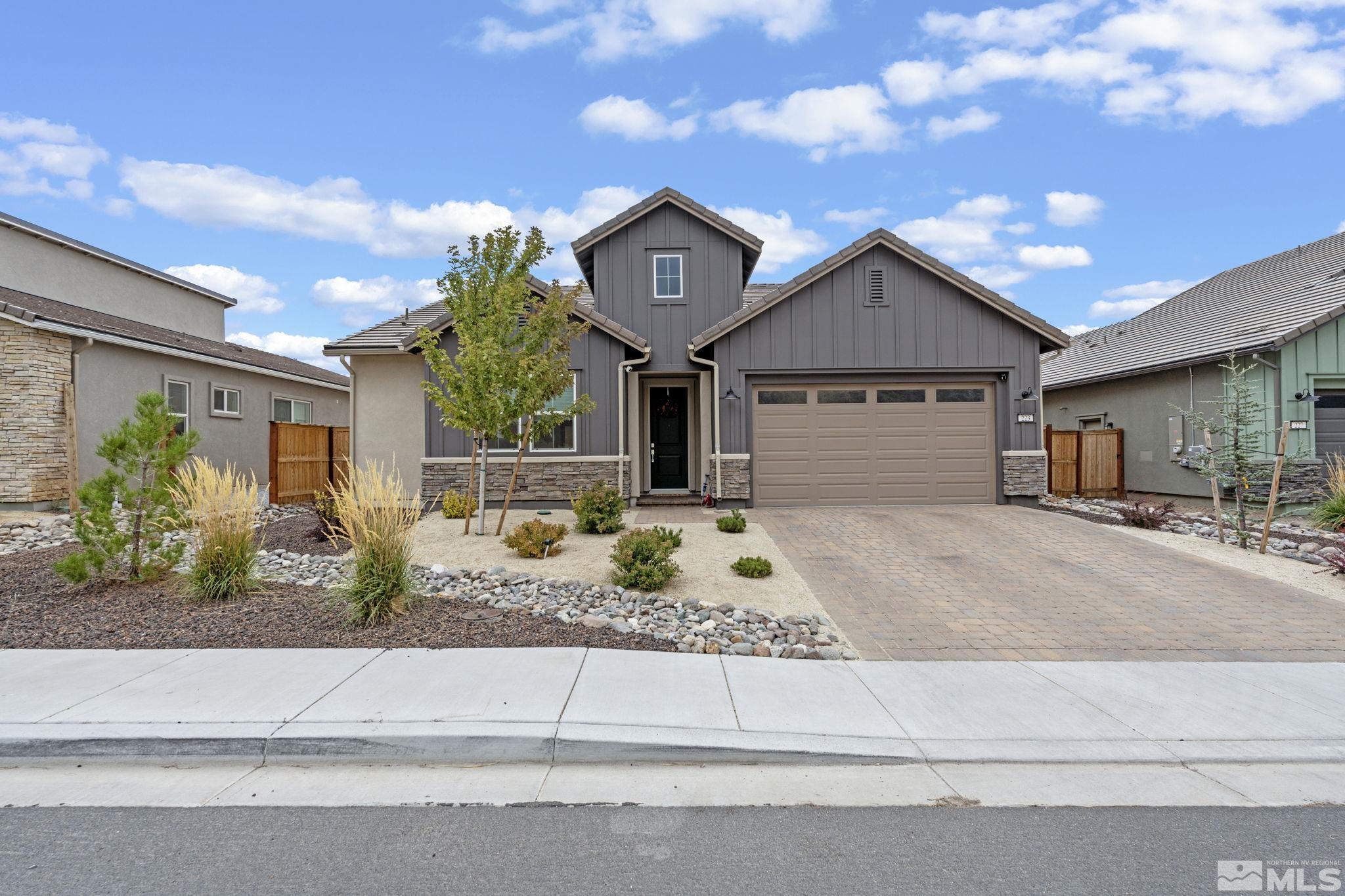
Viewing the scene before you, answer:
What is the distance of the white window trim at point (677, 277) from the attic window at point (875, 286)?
3.77 metres

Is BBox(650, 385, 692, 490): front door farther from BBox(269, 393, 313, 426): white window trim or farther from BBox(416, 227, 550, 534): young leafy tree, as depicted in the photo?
BBox(269, 393, 313, 426): white window trim

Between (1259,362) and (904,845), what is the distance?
48.8 feet

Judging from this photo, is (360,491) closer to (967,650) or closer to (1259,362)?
(967,650)

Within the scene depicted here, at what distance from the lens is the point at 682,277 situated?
15312mm

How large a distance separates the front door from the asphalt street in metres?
12.1

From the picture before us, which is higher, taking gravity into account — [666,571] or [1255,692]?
[666,571]

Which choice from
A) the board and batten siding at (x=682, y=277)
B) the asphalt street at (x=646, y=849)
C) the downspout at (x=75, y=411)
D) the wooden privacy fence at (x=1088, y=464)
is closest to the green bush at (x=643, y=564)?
the asphalt street at (x=646, y=849)

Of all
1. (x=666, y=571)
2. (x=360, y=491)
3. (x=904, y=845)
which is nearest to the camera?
(x=904, y=845)

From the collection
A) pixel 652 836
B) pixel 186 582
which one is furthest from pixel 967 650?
pixel 186 582

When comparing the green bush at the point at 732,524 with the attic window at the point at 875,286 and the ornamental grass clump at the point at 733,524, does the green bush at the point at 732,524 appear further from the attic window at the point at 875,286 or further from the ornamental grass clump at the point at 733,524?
the attic window at the point at 875,286

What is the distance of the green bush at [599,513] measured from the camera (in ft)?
34.1

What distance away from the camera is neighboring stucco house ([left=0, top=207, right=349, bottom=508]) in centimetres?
1266

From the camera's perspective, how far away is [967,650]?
19.7ft

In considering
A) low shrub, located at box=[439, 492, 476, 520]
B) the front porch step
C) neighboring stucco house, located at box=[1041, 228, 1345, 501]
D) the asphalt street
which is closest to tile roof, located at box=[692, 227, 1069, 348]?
neighboring stucco house, located at box=[1041, 228, 1345, 501]
